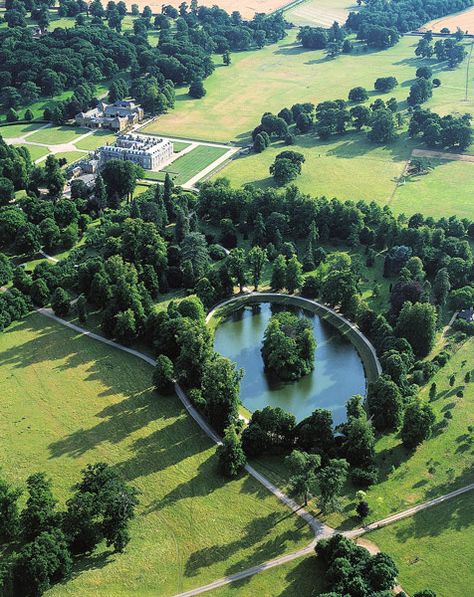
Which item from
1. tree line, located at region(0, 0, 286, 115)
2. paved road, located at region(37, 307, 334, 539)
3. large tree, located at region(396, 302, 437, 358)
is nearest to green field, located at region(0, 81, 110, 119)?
tree line, located at region(0, 0, 286, 115)

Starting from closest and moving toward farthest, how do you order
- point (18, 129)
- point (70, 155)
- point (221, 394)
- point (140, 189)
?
point (221, 394) < point (140, 189) < point (70, 155) < point (18, 129)

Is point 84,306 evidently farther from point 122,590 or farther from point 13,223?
point 122,590

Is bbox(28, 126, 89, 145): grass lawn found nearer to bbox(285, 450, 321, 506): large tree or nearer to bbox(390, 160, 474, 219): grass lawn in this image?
bbox(390, 160, 474, 219): grass lawn

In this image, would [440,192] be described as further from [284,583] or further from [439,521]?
[284,583]

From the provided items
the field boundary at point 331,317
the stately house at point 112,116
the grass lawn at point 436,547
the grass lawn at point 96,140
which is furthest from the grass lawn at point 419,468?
the stately house at point 112,116

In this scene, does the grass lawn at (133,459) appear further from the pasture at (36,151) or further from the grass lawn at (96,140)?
the grass lawn at (96,140)

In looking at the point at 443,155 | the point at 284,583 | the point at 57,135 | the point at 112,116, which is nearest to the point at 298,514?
the point at 284,583
